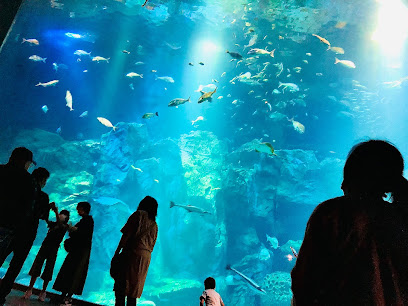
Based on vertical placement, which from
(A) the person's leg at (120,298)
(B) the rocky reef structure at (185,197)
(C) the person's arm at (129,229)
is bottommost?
(A) the person's leg at (120,298)

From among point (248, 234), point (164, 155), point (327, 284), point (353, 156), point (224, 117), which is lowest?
point (327, 284)

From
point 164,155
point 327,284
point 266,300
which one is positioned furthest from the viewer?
point 164,155

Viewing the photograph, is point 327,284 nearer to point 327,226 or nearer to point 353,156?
point 327,226

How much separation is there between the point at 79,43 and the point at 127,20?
30.0 feet

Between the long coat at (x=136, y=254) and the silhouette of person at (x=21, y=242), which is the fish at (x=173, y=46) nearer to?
the silhouette of person at (x=21, y=242)

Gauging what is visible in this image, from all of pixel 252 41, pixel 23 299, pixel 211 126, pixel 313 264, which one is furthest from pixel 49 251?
pixel 211 126

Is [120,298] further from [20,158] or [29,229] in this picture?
[20,158]

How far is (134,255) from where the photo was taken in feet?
9.39

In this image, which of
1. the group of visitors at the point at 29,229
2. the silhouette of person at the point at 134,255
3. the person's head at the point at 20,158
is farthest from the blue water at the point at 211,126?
the person's head at the point at 20,158

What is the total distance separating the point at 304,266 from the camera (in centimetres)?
108

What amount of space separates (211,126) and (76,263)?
990 inches

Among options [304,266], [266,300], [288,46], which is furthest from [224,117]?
[304,266]

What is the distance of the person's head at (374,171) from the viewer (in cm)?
116

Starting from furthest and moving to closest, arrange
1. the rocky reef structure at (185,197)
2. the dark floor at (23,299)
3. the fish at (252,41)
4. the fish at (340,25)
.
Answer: the fish at (252,41) < the rocky reef structure at (185,197) < the fish at (340,25) < the dark floor at (23,299)
